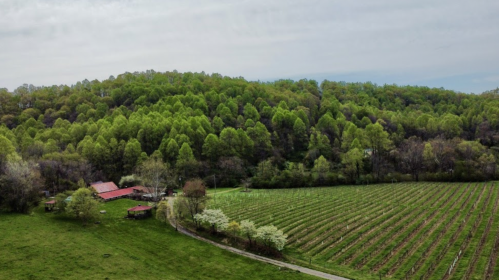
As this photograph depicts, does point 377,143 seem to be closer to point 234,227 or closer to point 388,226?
point 388,226

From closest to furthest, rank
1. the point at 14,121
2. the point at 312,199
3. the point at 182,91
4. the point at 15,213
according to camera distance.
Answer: the point at 15,213
the point at 312,199
the point at 14,121
the point at 182,91

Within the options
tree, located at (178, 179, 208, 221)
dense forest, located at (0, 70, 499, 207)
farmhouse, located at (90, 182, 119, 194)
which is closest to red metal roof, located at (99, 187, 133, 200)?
farmhouse, located at (90, 182, 119, 194)

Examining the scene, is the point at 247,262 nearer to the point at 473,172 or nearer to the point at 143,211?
the point at 143,211

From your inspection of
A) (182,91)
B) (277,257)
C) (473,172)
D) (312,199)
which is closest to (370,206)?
(312,199)

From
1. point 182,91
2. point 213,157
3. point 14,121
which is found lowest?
point 213,157

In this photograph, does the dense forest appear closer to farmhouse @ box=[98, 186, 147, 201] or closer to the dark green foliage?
the dark green foliage

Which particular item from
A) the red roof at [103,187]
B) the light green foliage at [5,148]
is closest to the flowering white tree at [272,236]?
the red roof at [103,187]

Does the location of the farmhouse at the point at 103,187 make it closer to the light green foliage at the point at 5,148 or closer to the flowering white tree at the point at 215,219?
the light green foliage at the point at 5,148
